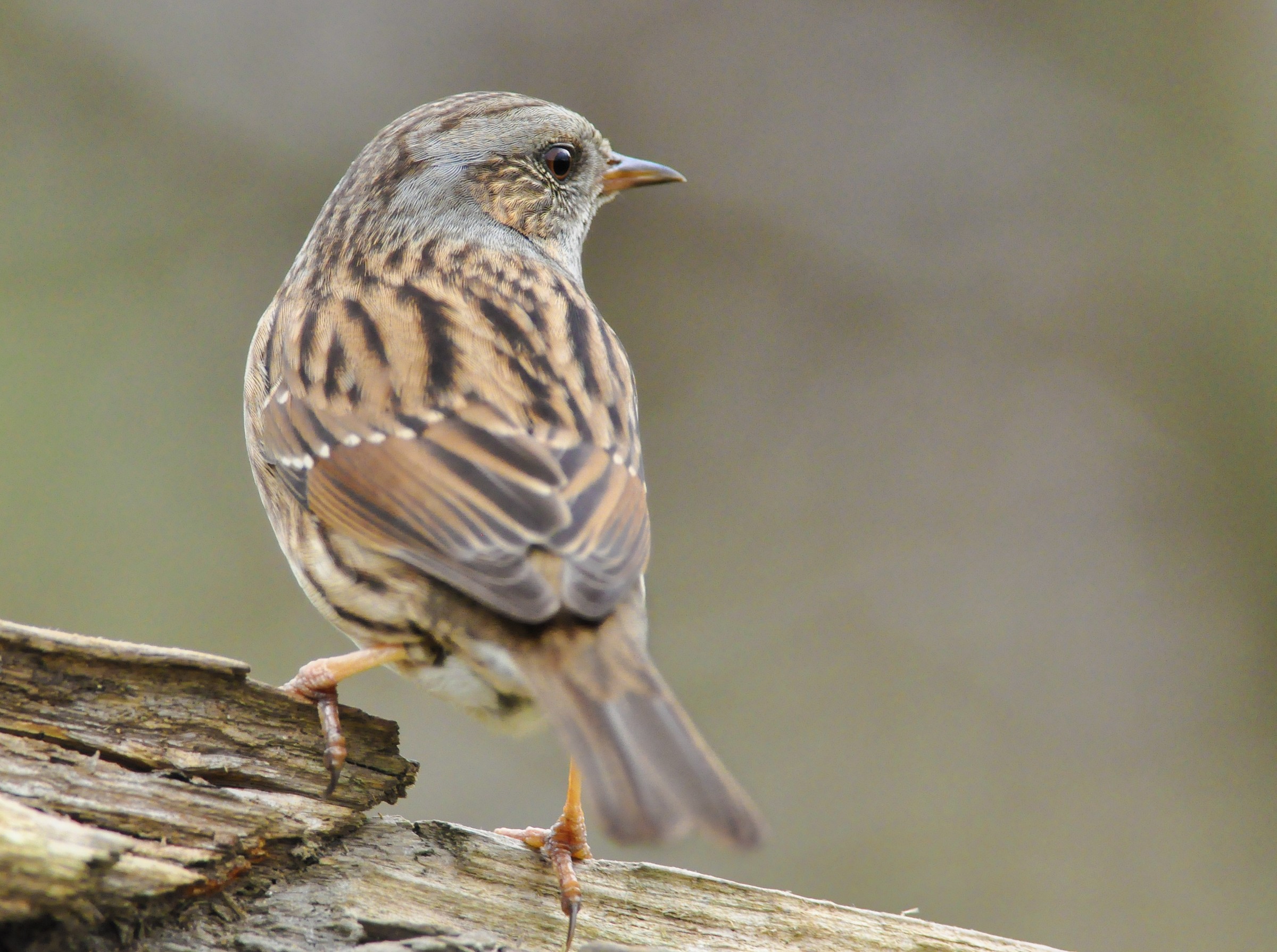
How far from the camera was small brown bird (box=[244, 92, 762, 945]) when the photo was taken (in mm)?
2834

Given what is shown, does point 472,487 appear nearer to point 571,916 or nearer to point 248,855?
point 248,855

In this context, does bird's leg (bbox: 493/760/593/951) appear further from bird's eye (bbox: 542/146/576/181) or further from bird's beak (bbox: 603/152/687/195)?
bird's beak (bbox: 603/152/687/195)

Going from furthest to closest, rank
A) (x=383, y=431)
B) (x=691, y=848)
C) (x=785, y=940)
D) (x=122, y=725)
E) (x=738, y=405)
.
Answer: (x=738, y=405) < (x=691, y=848) < (x=383, y=431) < (x=785, y=940) < (x=122, y=725)

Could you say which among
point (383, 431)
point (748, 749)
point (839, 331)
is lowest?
point (383, 431)

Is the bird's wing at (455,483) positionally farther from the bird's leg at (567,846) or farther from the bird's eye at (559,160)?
the bird's eye at (559,160)

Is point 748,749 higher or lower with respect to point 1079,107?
lower

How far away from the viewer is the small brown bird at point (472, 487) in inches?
112

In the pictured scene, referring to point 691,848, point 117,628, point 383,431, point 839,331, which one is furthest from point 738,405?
point 383,431

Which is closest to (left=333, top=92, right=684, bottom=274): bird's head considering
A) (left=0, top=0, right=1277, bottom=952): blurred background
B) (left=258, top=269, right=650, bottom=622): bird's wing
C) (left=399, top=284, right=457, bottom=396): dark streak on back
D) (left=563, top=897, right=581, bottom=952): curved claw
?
(left=399, top=284, right=457, bottom=396): dark streak on back

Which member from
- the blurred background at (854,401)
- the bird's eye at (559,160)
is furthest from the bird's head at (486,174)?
the blurred background at (854,401)

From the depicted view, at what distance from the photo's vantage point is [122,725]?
294 cm

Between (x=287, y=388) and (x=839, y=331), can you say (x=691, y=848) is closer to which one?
(x=839, y=331)

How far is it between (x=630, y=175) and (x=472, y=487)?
2889mm

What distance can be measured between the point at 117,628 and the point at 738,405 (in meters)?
4.07
